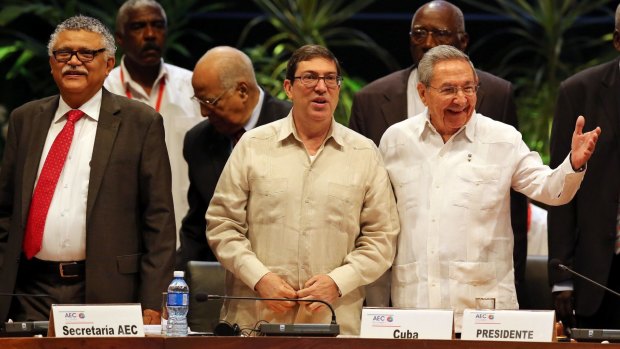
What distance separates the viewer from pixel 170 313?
3715mm

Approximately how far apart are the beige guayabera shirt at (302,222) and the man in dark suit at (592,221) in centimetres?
73

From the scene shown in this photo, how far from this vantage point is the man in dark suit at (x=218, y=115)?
504cm

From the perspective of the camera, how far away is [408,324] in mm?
3490

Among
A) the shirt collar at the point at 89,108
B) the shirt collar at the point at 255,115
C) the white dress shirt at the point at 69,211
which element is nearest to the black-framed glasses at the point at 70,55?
the shirt collar at the point at 89,108

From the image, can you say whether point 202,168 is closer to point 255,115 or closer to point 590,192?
point 255,115

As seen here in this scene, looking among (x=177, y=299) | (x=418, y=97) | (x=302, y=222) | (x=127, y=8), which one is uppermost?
(x=127, y=8)

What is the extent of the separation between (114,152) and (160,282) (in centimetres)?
49

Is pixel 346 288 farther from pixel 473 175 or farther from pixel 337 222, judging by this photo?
pixel 473 175

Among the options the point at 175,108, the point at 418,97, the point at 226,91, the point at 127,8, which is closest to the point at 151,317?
the point at 226,91

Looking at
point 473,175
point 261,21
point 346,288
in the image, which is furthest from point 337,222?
point 261,21

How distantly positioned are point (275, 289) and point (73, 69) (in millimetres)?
1132

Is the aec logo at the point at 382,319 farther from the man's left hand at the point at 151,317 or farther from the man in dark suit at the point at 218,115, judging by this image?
the man in dark suit at the point at 218,115

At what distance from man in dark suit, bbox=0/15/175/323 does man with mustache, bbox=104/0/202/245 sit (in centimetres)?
114

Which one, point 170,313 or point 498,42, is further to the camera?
point 498,42
